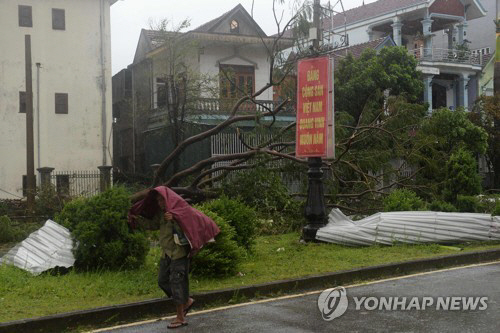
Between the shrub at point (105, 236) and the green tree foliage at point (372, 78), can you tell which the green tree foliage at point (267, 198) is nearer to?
the shrub at point (105, 236)

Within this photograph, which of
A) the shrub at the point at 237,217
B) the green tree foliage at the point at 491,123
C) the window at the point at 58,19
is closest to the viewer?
the shrub at the point at 237,217

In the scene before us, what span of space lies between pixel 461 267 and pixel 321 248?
280 cm

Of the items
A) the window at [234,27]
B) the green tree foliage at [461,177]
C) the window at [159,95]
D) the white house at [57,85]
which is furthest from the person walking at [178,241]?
the window at [234,27]

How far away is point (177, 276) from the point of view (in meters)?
7.15

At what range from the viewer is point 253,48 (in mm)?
31438

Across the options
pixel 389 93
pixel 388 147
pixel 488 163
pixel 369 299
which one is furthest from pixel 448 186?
pixel 488 163

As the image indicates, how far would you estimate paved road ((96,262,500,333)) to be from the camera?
263 inches

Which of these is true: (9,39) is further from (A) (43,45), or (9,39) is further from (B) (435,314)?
(B) (435,314)

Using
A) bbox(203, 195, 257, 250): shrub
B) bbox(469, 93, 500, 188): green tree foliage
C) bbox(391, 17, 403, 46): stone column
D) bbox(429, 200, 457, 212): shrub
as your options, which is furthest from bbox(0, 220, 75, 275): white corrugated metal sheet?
bbox(391, 17, 403, 46): stone column

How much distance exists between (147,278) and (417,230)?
608cm

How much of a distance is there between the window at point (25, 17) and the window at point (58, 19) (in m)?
1.04

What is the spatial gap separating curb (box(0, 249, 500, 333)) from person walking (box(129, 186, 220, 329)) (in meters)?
0.50

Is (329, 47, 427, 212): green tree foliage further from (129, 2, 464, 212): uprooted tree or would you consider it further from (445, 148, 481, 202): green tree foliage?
(445, 148, 481, 202): green tree foliage

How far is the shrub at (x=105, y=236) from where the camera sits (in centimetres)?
973
